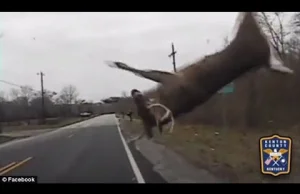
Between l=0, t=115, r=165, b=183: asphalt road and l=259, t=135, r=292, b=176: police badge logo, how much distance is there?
113 cm

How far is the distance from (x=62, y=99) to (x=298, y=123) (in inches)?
69.0

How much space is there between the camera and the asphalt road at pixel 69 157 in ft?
12.7

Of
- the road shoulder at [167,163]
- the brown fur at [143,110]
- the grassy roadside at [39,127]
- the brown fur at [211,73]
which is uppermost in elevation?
the brown fur at [211,73]

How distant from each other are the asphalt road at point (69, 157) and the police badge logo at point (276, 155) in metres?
1.13

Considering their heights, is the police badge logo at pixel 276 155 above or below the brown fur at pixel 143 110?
below

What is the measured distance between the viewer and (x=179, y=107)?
121 inches

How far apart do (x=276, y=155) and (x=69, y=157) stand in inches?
140

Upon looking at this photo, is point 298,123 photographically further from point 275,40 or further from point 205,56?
point 205,56

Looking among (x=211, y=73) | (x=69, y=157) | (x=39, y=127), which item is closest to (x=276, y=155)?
(x=211, y=73)

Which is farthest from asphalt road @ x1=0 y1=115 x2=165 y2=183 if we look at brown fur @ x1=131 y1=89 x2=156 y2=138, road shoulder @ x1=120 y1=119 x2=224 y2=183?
brown fur @ x1=131 y1=89 x2=156 y2=138

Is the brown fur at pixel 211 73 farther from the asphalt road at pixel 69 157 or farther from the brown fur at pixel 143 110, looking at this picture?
the asphalt road at pixel 69 157

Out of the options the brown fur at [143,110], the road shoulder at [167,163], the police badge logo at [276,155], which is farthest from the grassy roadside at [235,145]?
the road shoulder at [167,163]

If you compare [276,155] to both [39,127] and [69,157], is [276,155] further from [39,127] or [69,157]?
[69,157]
